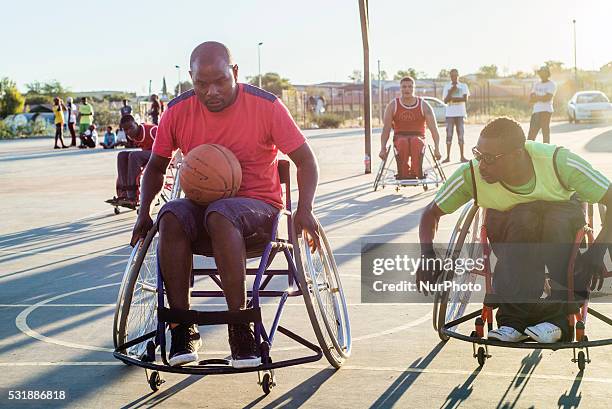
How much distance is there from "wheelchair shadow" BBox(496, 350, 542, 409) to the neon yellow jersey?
32.9 inches

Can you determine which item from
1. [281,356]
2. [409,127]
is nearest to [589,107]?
[409,127]

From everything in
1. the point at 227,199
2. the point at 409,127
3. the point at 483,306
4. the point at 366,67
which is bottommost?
the point at 483,306

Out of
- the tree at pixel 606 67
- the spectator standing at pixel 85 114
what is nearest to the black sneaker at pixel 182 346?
the spectator standing at pixel 85 114

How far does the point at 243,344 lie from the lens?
192 inches

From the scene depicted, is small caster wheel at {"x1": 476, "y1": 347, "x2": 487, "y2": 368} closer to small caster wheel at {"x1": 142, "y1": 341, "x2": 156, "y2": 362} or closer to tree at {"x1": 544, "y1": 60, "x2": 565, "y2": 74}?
small caster wheel at {"x1": 142, "y1": 341, "x2": 156, "y2": 362}

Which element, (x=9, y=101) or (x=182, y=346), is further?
(x=9, y=101)

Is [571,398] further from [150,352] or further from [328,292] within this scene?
[150,352]

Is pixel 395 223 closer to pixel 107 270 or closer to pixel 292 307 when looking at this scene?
pixel 107 270

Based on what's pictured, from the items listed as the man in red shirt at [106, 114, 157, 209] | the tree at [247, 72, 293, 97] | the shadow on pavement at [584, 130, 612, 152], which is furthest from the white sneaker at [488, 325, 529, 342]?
the tree at [247, 72, 293, 97]

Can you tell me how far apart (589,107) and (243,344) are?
1534 inches

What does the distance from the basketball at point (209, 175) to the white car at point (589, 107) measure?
125ft

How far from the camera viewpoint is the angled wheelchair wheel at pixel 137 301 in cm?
523

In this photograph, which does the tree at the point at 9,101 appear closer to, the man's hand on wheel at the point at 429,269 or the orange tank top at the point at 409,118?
the orange tank top at the point at 409,118

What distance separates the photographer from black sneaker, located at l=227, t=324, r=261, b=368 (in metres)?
4.85
